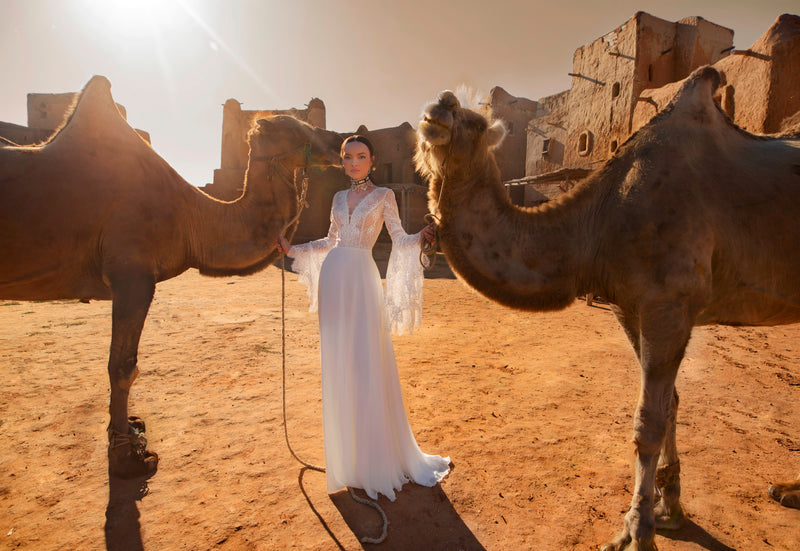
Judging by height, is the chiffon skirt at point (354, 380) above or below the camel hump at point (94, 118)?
below

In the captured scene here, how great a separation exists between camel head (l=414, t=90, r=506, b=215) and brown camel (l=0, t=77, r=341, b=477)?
64.3 inches

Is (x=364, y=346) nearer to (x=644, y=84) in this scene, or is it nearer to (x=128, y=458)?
(x=128, y=458)

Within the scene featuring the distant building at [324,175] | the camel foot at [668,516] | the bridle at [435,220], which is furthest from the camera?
the distant building at [324,175]

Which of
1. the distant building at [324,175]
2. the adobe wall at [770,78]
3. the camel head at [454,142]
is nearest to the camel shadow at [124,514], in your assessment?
the camel head at [454,142]

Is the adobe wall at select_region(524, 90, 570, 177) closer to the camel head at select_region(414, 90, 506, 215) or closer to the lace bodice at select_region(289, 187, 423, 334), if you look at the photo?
the lace bodice at select_region(289, 187, 423, 334)

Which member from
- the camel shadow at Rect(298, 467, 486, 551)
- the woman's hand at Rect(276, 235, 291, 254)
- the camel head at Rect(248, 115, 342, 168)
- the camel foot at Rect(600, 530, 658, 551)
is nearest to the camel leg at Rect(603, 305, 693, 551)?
the camel foot at Rect(600, 530, 658, 551)

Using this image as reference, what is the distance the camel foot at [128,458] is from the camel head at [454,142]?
3333 mm

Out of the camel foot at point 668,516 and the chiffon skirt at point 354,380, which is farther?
the chiffon skirt at point 354,380

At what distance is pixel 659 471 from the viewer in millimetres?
2986

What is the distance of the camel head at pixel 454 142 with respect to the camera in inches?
102

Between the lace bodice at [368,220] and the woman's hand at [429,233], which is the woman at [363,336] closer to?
the lace bodice at [368,220]

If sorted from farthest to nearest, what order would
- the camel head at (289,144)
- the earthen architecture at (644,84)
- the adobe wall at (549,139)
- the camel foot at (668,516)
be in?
the adobe wall at (549,139) → the earthen architecture at (644,84) → the camel head at (289,144) → the camel foot at (668,516)

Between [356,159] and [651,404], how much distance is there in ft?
8.99

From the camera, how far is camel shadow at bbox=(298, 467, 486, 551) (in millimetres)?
2775
